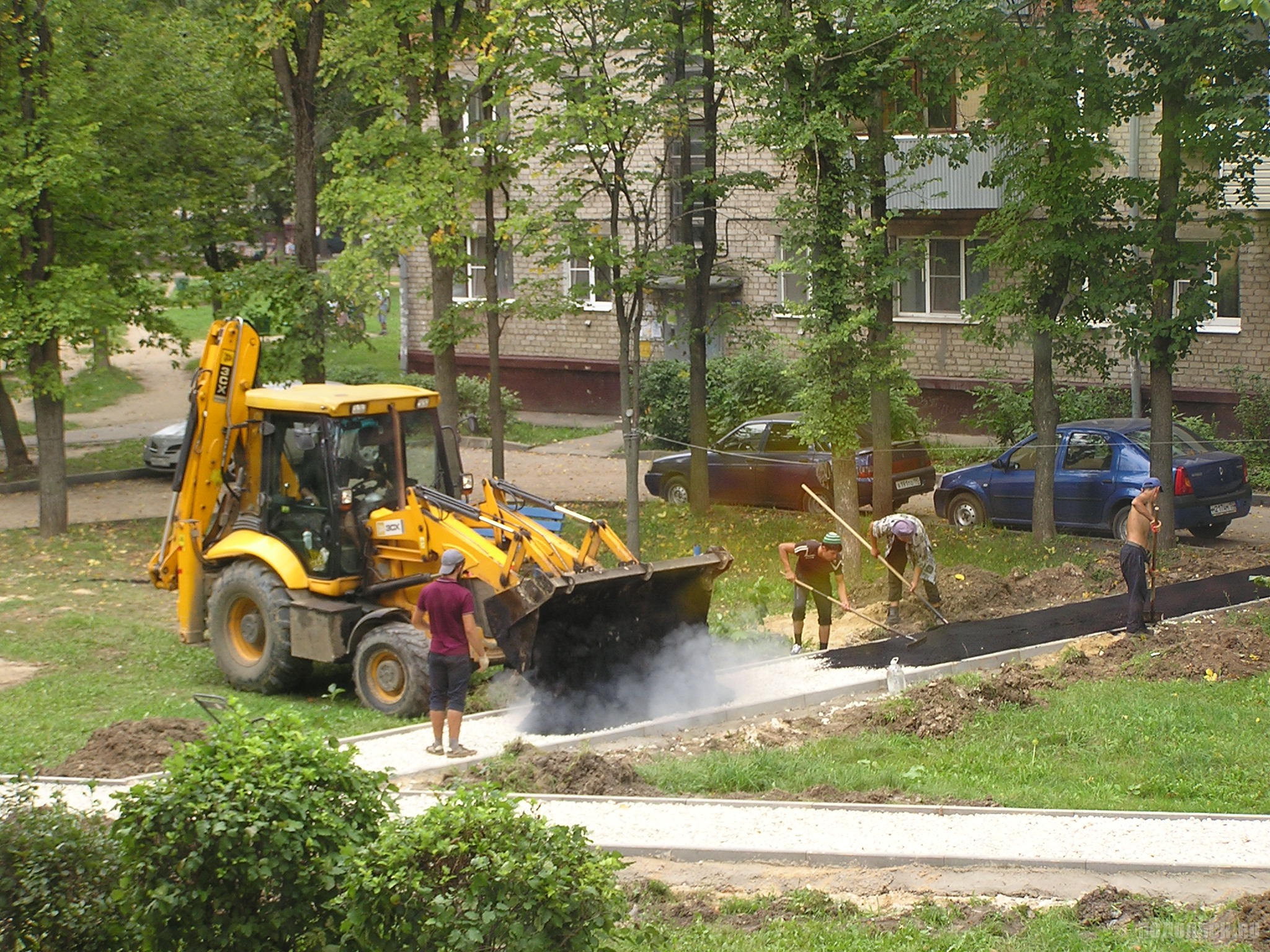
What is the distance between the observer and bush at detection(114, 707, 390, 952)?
220 inches

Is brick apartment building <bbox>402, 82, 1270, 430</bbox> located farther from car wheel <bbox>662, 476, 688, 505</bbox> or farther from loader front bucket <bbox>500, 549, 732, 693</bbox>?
loader front bucket <bbox>500, 549, 732, 693</bbox>

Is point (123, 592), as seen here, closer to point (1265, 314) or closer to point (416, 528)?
point (416, 528)

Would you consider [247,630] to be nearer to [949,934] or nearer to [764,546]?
[764,546]

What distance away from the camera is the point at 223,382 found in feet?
43.1

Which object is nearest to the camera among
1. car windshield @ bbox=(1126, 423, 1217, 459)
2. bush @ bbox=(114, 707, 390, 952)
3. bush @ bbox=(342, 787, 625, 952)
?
bush @ bbox=(342, 787, 625, 952)

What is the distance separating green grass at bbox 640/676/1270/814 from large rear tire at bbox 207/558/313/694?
4149mm

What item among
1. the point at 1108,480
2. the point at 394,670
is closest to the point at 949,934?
the point at 394,670

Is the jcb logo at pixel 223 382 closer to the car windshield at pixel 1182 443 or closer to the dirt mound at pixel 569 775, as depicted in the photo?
the dirt mound at pixel 569 775

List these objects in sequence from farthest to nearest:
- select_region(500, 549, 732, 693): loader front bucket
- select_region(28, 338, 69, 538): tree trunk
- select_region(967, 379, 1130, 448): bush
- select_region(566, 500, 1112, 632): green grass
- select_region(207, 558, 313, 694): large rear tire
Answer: select_region(967, 379, 1130, 448): bush < select_region(28, 338, 69, 538): tree trunk < select_region(566, 500, 1112, 632): green grass < select_region(207, 558, 313, 694): large rear tire < select_region(500, 549, 732, 693): loader front bucket

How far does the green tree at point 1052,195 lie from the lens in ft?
54.9

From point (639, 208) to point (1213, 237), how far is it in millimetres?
11323

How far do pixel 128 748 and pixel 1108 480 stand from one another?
13353mm

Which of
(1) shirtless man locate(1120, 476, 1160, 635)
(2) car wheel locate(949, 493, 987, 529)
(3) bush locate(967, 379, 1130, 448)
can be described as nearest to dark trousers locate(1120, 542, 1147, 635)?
(1) shirtless man locate(1120, 476, 1160, 635)

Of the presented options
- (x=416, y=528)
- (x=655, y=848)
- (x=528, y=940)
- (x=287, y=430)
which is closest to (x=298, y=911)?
(x=528, y=940)
